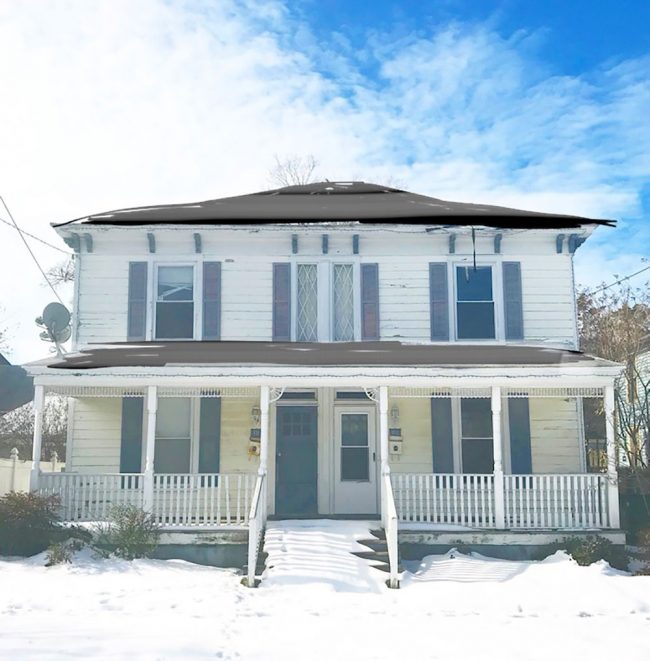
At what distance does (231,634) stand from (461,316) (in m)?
8.80

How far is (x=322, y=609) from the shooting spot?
855 centimetres

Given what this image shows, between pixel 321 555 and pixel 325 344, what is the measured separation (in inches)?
172

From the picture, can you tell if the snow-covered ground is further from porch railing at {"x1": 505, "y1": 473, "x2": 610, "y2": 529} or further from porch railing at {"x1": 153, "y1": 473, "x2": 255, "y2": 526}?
porch railing at {"x1": 153, "y1": 473, "x2": 255, "y2": 526}

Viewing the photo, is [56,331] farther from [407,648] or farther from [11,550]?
[407,648]

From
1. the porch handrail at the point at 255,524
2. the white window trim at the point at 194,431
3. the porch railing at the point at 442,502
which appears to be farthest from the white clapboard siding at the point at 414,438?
the white window trim at the point at 194,431

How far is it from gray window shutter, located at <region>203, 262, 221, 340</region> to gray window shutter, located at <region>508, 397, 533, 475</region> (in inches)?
223

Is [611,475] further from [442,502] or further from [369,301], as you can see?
[369,301]

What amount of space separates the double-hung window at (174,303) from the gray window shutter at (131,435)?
1.37m

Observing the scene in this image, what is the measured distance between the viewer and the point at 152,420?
12531 millimetres

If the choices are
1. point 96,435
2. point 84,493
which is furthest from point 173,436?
point 84,493

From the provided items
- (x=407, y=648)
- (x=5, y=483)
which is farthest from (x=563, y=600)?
(x=5, y=483)

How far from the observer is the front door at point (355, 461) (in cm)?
1398

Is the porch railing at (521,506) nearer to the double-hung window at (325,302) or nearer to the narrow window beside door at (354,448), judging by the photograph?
the narrow window beside door at (354,448)

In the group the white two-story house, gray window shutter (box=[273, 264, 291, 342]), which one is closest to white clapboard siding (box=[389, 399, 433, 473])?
the white two-story house
